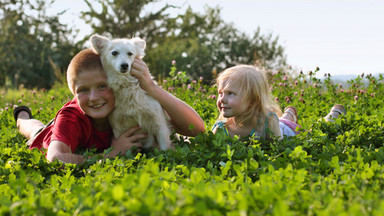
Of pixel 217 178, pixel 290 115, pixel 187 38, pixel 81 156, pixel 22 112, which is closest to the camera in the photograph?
pixel 217 178

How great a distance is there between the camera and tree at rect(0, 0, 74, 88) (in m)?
23.1

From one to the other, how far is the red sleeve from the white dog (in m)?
0.35

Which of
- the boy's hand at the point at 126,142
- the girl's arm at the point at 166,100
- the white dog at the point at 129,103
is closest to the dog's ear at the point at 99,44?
the white dog at the point at 129,103

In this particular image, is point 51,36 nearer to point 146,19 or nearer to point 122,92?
point 146,19

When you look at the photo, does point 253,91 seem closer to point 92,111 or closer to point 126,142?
point 126,142

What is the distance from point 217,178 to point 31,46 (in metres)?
24.7

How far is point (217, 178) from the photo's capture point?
239cm

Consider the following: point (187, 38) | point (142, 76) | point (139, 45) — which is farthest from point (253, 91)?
point (187, 38)

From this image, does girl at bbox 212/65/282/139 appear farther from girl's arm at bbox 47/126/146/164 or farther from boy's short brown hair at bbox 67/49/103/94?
boy's short brown hair at bbox 67/49/103/94

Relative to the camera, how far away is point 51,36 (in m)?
25.0

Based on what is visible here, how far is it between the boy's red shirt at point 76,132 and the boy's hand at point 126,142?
293 millimetres

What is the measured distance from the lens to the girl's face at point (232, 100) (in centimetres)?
412

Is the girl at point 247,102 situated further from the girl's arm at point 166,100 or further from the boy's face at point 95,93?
the boy's face at point 95,93

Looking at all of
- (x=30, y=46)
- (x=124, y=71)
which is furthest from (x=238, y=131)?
(x=30, y=46)
